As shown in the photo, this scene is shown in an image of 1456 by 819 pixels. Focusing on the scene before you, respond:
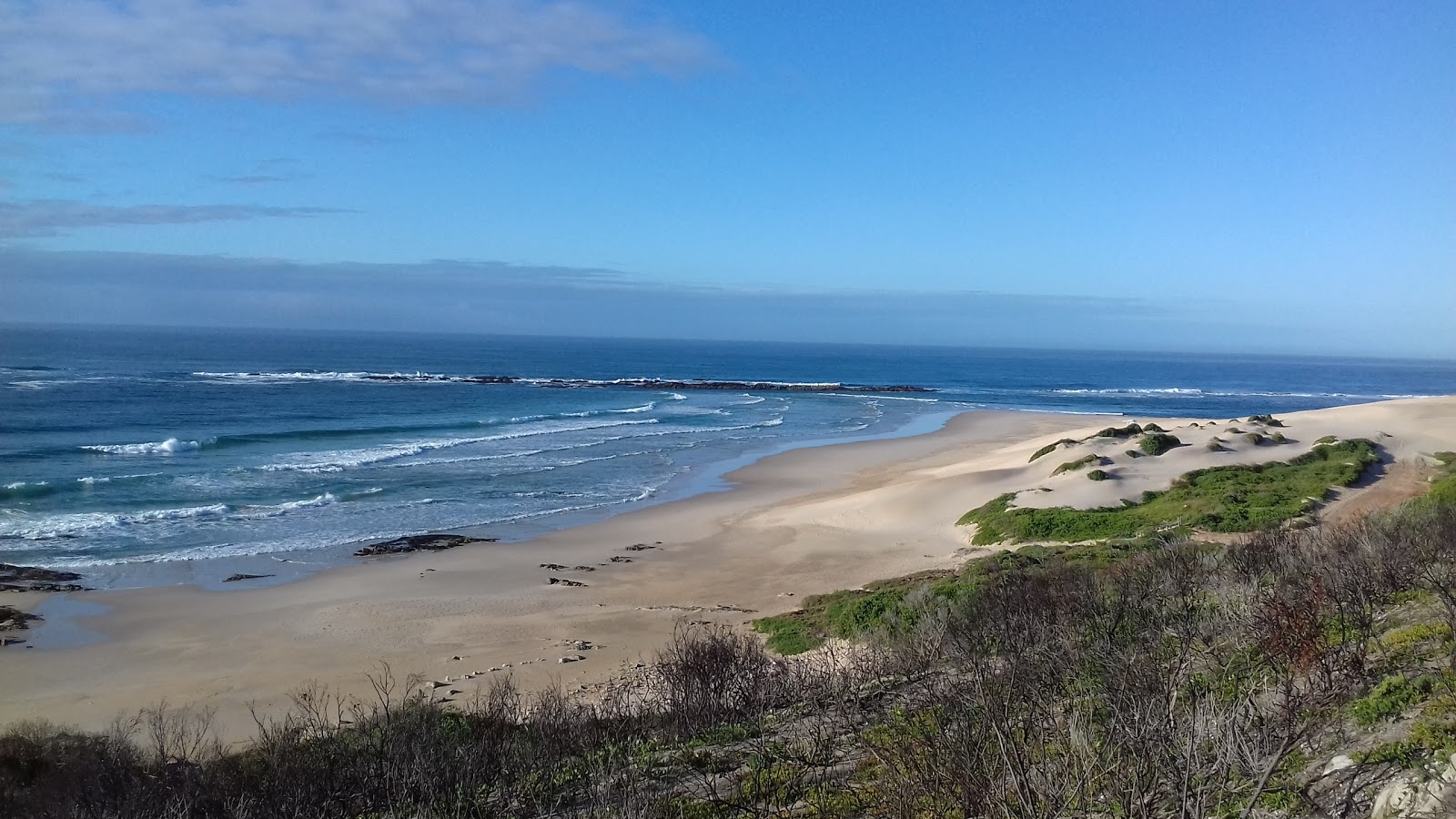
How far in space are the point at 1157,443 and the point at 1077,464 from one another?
3.13m

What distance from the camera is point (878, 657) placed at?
12.6m

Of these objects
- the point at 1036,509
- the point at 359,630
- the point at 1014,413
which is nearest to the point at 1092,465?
the point at 1036,509

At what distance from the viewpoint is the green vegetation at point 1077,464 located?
95.9 ft

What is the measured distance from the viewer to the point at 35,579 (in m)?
20.6

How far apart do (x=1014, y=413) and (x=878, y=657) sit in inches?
2227

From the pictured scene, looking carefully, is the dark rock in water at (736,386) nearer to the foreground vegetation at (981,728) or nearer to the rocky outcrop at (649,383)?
the rocky outcrop at (649,383)

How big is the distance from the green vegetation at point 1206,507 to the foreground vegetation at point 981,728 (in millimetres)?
7552

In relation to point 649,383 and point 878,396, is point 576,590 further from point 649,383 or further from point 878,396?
point 649,383

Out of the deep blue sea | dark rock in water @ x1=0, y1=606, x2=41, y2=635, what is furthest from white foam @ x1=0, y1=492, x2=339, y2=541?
dark rock in water @ x1=0, y1=606, x2=41, y2=635

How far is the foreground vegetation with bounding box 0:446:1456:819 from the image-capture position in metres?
4.77

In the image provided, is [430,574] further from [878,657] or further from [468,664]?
[878,657]

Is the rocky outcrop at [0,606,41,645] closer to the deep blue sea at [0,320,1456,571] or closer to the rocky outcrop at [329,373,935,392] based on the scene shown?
the deep blue sea at [0,320,1456,571]

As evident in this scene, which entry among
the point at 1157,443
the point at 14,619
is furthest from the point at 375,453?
the point at 1157,443

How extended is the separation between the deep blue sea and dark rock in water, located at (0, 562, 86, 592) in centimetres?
76
